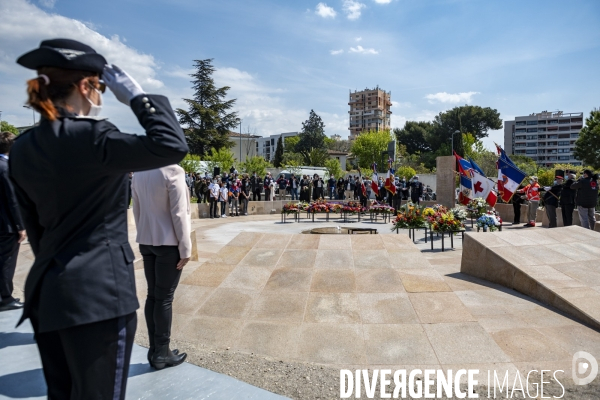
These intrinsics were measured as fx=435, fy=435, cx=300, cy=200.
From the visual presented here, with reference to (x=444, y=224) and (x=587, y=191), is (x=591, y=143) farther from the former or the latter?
(x=444, y=224)

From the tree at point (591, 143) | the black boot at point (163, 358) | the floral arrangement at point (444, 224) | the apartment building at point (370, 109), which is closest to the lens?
the black boot at point (163, 358)

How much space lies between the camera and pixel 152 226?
373 centimetres

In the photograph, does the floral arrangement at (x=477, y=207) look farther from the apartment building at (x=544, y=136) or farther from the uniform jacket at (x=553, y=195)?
the apartment building at (x=544, y=136)

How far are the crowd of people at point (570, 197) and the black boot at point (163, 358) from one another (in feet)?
41.8

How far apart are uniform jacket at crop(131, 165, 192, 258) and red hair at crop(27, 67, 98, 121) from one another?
1.81 metres

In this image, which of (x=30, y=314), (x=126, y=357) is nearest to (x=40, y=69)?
(x=30, y=314)


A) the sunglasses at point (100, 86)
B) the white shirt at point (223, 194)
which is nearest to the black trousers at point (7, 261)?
the sunglasses at point (100, 86)

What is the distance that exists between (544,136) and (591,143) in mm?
123191

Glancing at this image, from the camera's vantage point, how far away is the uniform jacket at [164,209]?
3.70 m

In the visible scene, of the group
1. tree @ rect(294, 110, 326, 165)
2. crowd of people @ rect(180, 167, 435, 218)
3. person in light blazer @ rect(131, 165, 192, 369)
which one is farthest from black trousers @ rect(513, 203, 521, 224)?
tree @ rect(294, 110, 326, 165)

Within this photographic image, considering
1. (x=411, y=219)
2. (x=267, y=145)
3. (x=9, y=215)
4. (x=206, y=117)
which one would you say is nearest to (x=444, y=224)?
(x=411, y=219)

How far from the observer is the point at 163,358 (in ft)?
12.8

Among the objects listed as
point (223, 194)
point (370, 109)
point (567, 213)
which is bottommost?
point (567, 213)

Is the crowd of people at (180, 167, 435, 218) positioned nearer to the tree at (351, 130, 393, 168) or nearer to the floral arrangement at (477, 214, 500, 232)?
the floral arrangement at (477, 214, 500, 232)
